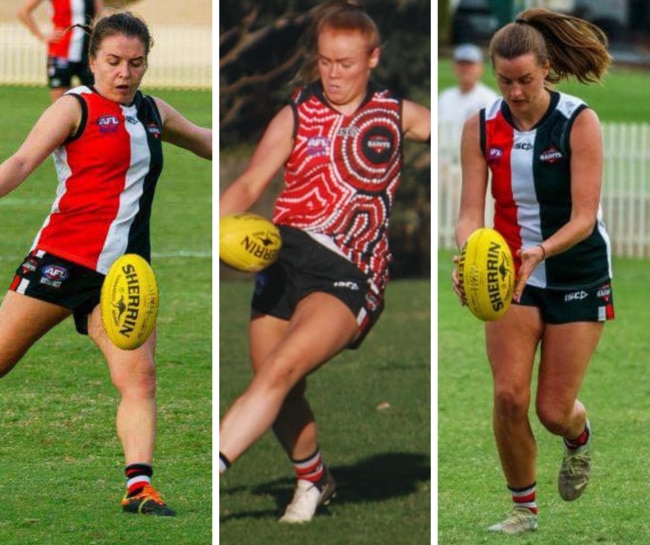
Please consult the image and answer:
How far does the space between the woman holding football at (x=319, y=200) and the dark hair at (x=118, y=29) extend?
50 centimetres

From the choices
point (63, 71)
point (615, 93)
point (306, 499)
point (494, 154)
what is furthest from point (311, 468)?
point (615, 93)

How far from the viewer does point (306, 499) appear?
19.6 ft

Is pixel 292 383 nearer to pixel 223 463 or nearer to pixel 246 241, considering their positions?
pixel 223 463

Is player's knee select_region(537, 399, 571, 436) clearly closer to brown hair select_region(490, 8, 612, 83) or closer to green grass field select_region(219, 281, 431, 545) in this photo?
green grass field select_region(219, 281, 431, 545)

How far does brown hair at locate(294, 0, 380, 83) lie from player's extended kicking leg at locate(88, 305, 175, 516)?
39.4 inches

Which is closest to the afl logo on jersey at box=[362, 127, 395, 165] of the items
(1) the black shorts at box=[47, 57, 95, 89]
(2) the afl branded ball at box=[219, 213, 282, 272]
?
(2) the afl branded ball at box=[219, 213, 282, 272]

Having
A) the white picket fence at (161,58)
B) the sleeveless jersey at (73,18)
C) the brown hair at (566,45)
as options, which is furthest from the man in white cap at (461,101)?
the brown hair at (566,45)

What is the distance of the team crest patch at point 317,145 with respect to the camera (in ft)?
19.8

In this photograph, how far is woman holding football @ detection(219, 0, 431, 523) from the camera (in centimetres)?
597

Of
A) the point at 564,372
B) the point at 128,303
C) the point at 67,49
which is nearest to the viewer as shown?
the point at 128,303

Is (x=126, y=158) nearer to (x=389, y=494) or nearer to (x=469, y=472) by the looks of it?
(x=389, y=494)

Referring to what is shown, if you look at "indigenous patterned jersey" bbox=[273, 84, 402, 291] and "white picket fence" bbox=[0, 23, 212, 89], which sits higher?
"white picket fence" bbox=[0, 23, 212, 89]

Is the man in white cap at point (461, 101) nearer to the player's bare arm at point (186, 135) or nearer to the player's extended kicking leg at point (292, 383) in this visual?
the player's bare arm at point (186, 135)

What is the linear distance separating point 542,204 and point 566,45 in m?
0.52
